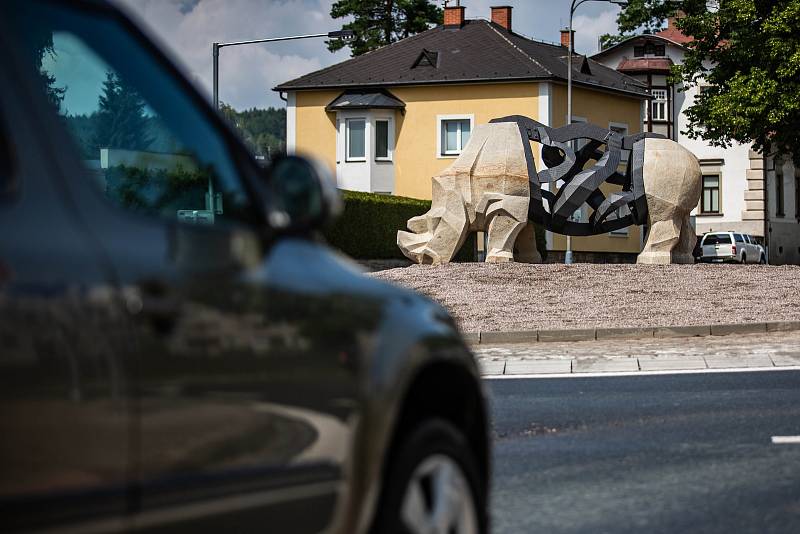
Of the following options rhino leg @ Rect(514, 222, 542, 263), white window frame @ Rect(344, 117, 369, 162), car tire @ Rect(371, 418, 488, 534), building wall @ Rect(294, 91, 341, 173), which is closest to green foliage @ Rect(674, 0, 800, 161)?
rhino leg @ Rect(514, 222, 542, 263)

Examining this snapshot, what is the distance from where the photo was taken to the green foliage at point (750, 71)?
140 feet

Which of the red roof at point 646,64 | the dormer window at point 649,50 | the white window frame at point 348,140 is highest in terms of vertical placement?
the dormer window at point 649,50

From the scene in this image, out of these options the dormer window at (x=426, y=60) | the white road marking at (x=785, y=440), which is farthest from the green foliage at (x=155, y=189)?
the dormer window at (x=426, y=60)

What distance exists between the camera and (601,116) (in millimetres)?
61594

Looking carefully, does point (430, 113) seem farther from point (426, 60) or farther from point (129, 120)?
point (129, 120)

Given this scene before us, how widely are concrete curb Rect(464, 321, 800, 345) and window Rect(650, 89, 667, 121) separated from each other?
180ft

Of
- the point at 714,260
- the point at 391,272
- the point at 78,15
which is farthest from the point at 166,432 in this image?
the point at 714,260

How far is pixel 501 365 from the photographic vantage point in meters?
16.0

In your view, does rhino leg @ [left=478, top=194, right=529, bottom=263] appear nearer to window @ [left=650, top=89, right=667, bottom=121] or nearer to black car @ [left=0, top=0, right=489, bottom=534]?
black car @ [left=0, top=0, right=489, bottom=534]

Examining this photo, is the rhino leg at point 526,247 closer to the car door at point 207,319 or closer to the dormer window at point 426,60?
the car door at point 207,319

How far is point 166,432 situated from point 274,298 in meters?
0.58

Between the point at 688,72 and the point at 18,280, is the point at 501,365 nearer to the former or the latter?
the point at 18,280

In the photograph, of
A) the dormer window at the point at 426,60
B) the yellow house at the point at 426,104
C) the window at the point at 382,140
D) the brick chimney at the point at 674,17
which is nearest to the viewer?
the brick chimney at the point at 674,17

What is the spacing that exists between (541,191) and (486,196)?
1037 millimetres
